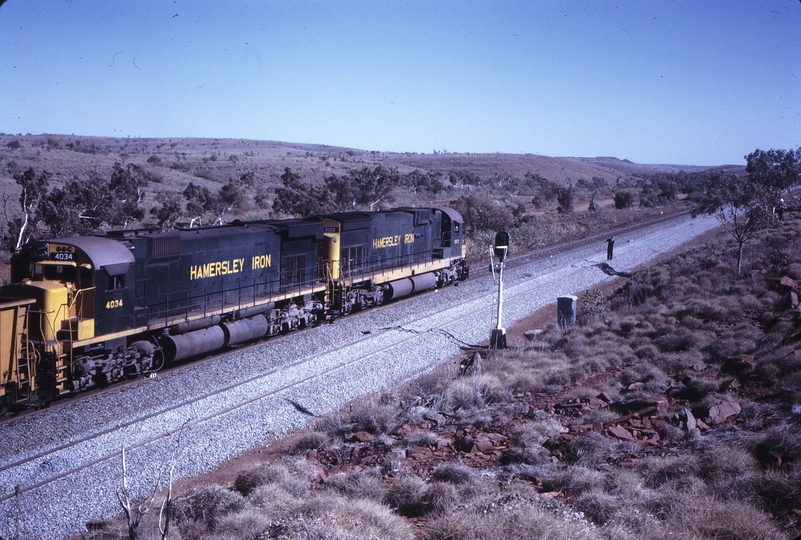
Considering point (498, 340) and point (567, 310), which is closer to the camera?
point (498, 340)

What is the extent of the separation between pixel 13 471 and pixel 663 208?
78801 mm

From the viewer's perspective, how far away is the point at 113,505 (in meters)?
9.09

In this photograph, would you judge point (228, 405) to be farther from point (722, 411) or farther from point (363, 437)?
point (722, 411)

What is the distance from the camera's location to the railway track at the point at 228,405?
9.66 metres

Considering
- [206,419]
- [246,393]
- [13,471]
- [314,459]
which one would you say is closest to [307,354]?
[246,393]

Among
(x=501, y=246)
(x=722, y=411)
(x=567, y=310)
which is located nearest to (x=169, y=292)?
(x=501, y=246)

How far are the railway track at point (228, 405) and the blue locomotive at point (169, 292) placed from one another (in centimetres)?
66

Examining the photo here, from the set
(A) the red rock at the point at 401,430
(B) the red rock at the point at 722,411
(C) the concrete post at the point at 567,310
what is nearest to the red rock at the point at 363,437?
(A) the red rock at the point at 401,430

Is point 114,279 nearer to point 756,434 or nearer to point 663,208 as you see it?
point 756,434

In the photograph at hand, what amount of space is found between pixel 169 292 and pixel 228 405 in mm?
4461

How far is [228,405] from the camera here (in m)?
13.1

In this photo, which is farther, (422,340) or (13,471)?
(422,340)

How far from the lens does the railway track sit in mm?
9656

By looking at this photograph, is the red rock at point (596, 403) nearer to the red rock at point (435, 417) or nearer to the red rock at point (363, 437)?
the red rock at point (435, 417)
